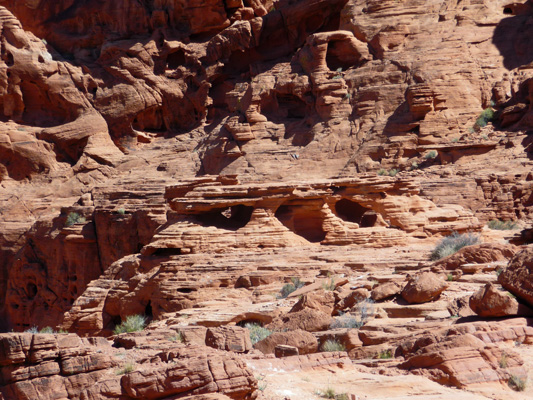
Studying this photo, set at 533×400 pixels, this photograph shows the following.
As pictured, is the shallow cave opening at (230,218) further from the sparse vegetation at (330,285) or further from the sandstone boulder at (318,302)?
the sandstone boulder at (318,302)

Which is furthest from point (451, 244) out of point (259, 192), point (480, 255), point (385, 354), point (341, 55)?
point (341, 55)

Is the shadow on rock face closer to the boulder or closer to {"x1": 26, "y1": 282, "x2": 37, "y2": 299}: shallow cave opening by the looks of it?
{"x1": 26, "y1": 282, "x2": 37, "y2": 299}: shallow cave opening

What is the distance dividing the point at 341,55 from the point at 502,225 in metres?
12.8

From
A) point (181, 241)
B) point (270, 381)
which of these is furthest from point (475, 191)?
point (270, 381)

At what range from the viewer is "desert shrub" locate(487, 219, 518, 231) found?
28.0 meters

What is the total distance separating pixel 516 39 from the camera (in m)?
35.6

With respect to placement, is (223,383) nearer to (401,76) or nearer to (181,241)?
(181,241)

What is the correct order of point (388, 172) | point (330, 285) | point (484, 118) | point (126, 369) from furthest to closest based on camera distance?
point (484, 118) → point (388, 172) → point (330, 285) → point (126, 369)

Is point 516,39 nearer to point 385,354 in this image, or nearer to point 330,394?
point 385,354

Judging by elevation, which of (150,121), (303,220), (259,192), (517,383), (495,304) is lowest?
(517,383)

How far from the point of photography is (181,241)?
24.9 meters

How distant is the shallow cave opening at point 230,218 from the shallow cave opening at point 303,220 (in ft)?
3.07

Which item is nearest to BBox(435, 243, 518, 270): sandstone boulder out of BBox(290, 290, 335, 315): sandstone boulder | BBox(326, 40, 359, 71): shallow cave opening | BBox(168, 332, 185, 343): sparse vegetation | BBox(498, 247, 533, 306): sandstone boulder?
BBox(290, 290, 335, 315): sandstone boulder

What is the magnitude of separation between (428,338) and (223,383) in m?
3.38
